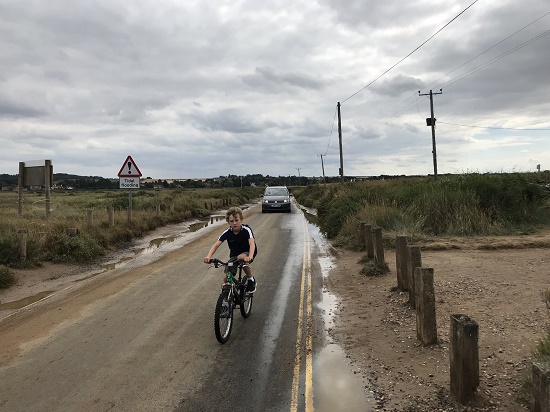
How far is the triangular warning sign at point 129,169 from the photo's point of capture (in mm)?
16781

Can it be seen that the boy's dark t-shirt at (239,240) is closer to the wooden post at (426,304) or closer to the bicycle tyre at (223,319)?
the bicycle tyre at (223,319)

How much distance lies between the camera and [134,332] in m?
5.75

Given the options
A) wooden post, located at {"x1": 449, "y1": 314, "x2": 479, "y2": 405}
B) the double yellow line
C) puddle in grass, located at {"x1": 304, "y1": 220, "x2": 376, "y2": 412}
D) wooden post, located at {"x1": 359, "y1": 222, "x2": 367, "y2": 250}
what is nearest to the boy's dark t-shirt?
the double yellow line

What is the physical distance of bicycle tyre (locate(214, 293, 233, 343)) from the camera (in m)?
5.09

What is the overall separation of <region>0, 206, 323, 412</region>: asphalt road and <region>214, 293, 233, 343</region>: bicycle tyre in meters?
0.15

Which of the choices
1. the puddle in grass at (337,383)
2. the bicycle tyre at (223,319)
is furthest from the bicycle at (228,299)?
the puddle in grass at (337,383)

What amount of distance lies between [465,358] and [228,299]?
2969 mm

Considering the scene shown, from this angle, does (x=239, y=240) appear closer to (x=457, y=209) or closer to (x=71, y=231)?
(x=71, y=231)

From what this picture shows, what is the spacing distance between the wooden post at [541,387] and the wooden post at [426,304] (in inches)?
72.7

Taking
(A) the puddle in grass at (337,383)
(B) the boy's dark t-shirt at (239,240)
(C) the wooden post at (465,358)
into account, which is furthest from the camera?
(B) the boy's dark t-shirt at (239,240)

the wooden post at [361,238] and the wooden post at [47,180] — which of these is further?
the wooden post at [47,180]

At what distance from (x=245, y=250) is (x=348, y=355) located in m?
2.13

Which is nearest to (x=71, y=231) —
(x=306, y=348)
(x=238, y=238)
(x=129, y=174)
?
(x=129, y=174)

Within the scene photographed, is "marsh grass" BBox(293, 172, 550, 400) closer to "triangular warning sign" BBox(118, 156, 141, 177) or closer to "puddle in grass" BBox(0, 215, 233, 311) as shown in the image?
"puddle in grass" BBox(0, 215, 233, 311)
